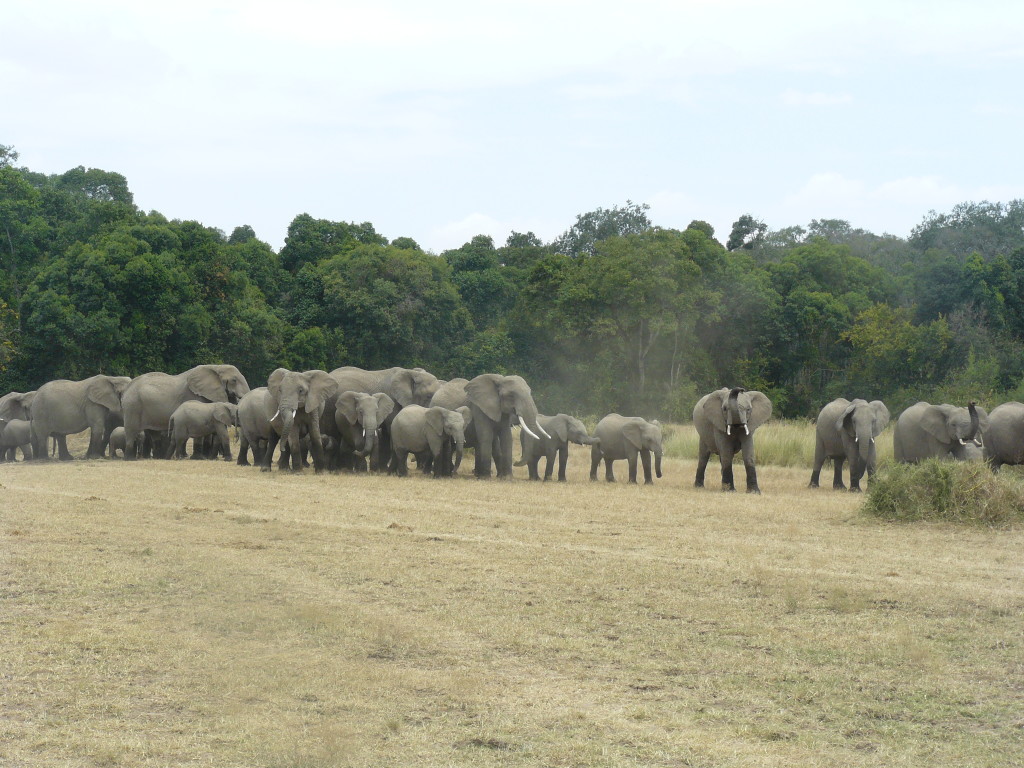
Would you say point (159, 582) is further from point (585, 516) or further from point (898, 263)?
point (898, 263)

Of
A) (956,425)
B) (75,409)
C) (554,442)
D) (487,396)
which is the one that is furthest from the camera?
(75,409)

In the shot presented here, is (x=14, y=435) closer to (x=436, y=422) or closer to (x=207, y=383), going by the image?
(x=207, y=383)

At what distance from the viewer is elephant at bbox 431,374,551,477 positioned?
22172 mm

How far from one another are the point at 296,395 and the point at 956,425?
1129 centimetres

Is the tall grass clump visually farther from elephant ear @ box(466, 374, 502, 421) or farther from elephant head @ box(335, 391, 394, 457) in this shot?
elephant head @ box(335, 391, 394, 457)

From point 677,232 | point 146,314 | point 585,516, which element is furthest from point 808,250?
point 585,516

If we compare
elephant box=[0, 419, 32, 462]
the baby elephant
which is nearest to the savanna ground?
the baby elephant

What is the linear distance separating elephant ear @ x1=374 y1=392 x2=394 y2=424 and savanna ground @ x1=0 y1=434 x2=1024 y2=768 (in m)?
8.33

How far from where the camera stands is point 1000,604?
966 cm

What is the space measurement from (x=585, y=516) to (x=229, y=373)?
1543cm

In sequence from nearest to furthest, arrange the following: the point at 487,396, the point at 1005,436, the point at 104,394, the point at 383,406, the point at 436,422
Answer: the point at 436,422 → the point at 1005,436 → the point at 487,396 → the point at 383,406 → the point at 104,394

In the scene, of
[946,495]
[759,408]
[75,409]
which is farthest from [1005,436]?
[75,409]

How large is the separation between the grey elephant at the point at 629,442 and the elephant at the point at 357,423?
13.4 ft

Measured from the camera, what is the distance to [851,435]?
21.0 metres
